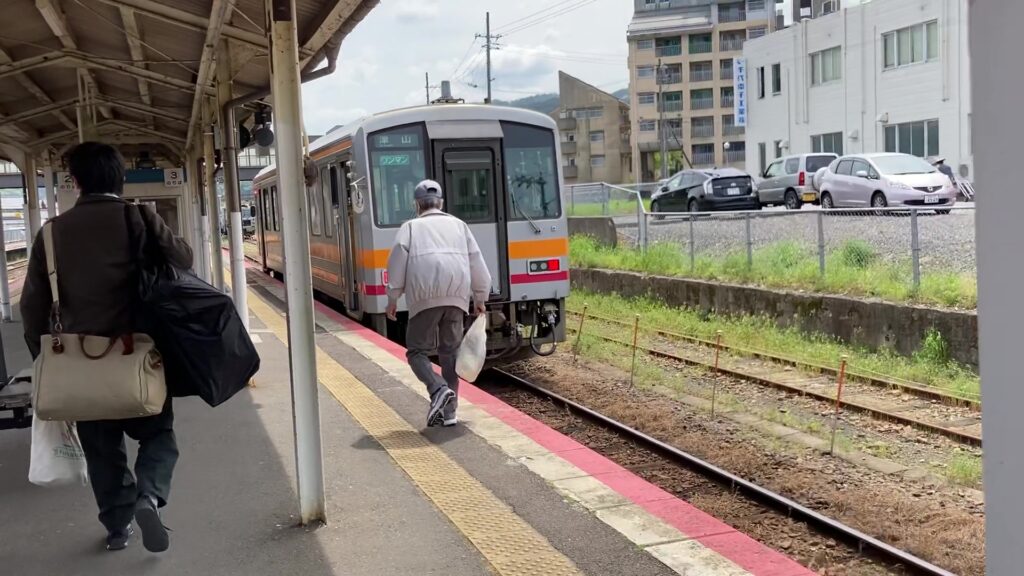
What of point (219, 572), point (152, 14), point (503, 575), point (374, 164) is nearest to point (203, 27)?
point (152, 14)

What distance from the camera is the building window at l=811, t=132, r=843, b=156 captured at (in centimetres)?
3388

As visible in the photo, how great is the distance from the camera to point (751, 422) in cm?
865

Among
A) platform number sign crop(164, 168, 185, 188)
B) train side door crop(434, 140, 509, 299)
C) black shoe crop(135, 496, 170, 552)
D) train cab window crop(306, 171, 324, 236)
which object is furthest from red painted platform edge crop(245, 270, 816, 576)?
platform number sign crop(164, 168, 185, 188)

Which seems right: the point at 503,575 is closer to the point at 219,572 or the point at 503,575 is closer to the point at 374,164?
the point at 219,572

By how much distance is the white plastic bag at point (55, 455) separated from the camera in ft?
13.0

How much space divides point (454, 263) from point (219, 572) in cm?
275

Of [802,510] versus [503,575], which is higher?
[503,575]

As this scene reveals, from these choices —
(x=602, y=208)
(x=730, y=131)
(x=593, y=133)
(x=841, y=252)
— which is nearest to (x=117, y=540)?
(x=841, y=252)

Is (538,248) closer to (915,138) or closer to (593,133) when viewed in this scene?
(915,138)

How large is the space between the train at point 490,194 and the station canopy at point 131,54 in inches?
63.5

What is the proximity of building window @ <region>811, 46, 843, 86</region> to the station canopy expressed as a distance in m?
27.1

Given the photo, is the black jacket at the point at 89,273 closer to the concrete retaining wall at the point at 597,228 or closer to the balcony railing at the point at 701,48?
the concrete retaining wall at the point at 597,228

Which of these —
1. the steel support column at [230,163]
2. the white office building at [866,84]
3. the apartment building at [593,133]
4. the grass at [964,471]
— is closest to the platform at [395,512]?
the steel support column at [230,163]

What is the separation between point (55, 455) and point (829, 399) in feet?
23.8
